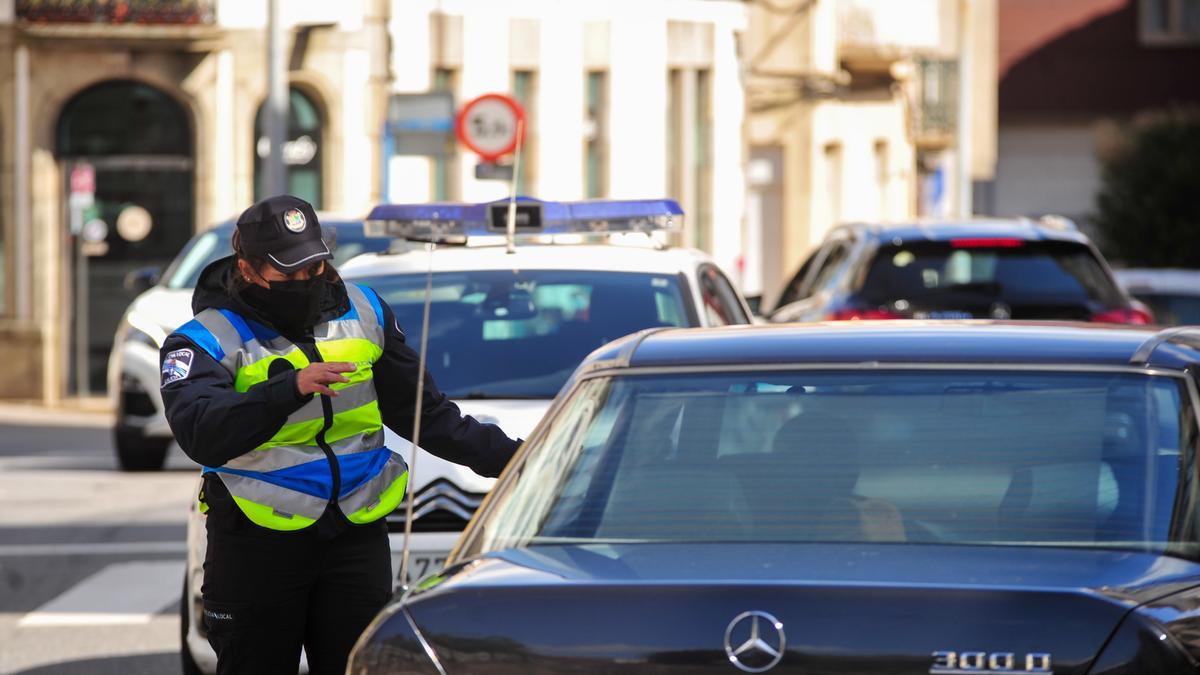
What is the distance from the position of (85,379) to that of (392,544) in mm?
22179

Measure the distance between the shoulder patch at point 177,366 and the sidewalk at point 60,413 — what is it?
20.1 metres

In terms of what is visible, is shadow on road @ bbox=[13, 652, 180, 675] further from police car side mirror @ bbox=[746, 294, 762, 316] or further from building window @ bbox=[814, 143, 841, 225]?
building window @ bbox=[814, 143, 841, 225]

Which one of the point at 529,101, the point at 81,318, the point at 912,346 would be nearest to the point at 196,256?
the point at 912,346

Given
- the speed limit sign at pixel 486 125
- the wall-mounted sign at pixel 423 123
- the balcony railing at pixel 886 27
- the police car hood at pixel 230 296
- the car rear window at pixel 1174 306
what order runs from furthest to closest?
the balcony railing at pixel 886 27, the wall-mounted sign at pixel 423 123, the speed limit sign at pixel 486 125, the car rear window at pixel 1174 306, the police car hood at pixel 230 296

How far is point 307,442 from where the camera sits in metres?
5.31

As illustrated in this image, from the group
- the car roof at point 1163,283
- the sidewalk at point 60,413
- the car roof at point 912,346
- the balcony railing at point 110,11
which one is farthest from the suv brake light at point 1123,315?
the balcony railing at point 110,11

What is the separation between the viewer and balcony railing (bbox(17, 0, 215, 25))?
93.0 ft

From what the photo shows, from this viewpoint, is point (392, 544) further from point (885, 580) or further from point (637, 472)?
point (885, 580)

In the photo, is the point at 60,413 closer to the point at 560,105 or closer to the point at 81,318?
the point at 81,318

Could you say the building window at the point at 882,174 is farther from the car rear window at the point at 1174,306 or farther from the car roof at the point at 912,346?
the car roof at the point at 912,346

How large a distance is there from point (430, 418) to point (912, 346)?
159 cm

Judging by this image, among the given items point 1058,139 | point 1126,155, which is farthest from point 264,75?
point 1058,139

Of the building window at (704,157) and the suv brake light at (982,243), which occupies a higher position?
the building window at (704,157)

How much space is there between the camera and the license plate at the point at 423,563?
22.5 feet
